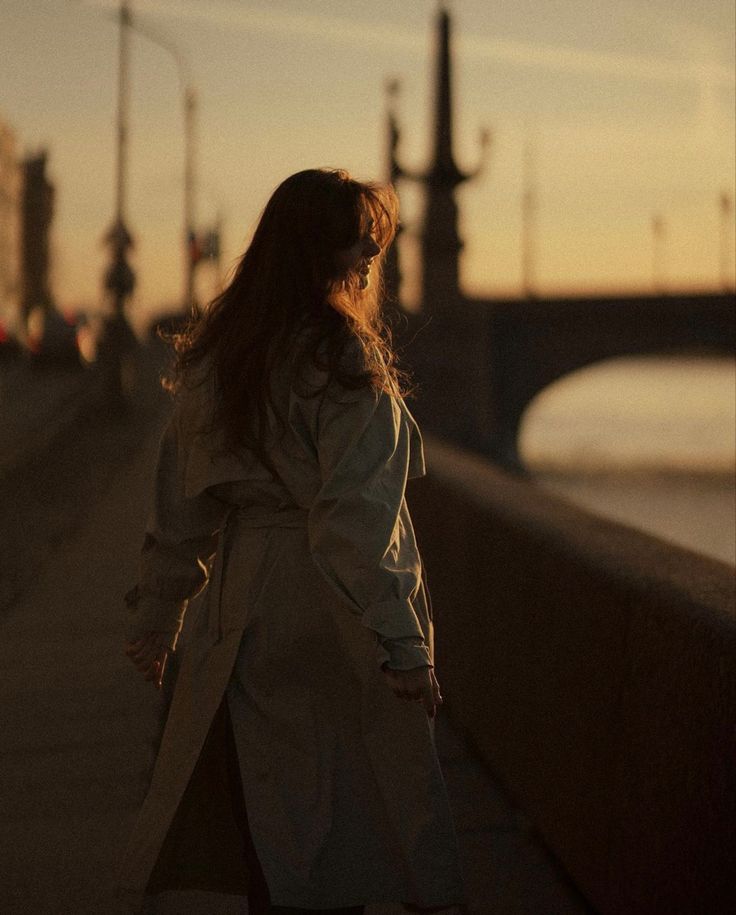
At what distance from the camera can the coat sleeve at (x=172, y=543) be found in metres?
3.22

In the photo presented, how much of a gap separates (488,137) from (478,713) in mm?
32893

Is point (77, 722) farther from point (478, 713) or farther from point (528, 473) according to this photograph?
point (528, 473)

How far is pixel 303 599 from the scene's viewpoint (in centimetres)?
310

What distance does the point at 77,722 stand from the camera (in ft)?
20.1

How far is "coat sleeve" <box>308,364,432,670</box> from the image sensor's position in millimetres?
2906

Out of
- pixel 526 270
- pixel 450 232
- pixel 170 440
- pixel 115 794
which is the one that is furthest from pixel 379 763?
pixel 526 270

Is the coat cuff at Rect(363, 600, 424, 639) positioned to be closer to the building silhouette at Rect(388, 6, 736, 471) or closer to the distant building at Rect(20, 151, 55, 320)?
the building silhouette at Rect(388, 6, 736, 471)

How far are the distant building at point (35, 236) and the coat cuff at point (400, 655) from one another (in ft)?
324

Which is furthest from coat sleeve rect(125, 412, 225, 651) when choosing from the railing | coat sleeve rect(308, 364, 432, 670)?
the railing

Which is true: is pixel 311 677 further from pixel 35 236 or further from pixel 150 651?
pixel 35 236

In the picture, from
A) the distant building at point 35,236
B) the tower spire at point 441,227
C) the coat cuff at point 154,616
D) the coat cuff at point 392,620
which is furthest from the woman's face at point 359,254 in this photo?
the distant building at point 35,236

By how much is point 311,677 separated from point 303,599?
13 centimetres

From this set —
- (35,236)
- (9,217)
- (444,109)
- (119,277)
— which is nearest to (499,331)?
(444,109)

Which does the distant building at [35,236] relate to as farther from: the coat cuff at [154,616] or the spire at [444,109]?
the coat cuff at [154,616]
